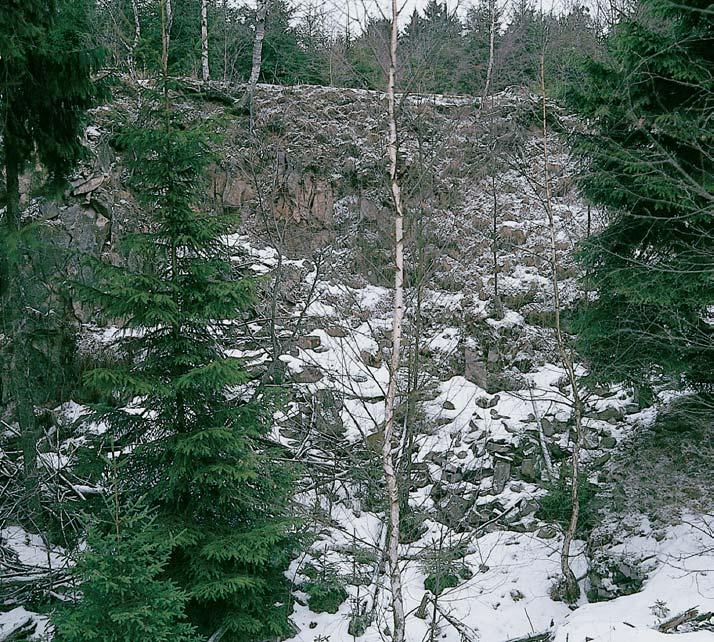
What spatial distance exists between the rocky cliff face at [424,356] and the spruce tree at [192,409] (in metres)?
0.69

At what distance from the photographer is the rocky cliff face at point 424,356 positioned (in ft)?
22.5

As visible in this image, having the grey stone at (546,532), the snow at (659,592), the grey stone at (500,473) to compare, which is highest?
the snow at (659,592)

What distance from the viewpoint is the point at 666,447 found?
26.9 feet

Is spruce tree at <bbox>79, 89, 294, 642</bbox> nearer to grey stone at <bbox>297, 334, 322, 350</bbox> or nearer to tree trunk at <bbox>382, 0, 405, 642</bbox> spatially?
tree trunk at <bbox>382, 0, 405, 642</bbox>

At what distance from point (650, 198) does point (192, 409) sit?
17.4ft

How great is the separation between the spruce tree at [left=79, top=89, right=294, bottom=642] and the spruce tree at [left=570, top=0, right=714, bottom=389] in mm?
4247

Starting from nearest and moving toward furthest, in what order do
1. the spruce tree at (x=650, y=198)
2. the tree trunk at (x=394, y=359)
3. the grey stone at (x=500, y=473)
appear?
the tree trunk at (x=394, y=359)
the spruce tree at (x=650, y=198)
the grey stone at (x=500, y=473)

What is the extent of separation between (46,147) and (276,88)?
12.0 metres

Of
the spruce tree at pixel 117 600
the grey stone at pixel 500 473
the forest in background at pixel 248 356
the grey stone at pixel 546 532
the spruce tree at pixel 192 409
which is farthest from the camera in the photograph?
the grey stone at pixel 500 473

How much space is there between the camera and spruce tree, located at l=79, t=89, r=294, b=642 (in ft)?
17.7

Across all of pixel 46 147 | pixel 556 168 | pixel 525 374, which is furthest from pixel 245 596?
pixel 556 168

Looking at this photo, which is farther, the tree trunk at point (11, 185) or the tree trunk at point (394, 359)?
the tree trunk at point (11, 185)

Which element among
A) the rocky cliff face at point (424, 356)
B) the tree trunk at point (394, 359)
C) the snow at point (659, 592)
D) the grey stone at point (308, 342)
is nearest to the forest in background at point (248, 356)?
the tree trunk at point (394, 359)

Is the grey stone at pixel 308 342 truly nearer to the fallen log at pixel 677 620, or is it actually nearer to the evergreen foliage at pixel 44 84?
the evergreen foliage at pixel 44 84
